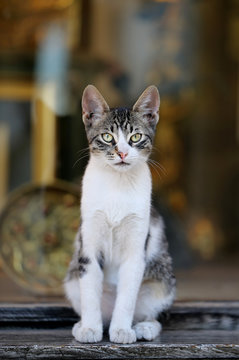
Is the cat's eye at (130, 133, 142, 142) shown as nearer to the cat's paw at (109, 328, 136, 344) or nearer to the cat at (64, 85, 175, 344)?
the cat at (64, 85, 175, 344)

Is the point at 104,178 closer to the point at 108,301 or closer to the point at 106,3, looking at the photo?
the point at 108,301

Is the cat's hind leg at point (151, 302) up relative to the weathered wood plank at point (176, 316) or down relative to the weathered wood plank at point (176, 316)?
up

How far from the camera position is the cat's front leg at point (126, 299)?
2.05 meters

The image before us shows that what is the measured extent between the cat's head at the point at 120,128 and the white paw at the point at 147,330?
0.56 meters

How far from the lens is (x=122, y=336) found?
2.04 metres

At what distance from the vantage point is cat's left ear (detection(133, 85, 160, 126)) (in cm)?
209

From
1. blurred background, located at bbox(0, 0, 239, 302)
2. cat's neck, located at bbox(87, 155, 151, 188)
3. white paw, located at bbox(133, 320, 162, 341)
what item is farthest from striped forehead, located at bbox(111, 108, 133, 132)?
blurred background, located at bbox(0, 0, 239, 302)

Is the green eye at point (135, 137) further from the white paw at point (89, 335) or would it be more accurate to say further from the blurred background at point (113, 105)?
the blurred background at point (113, 105)

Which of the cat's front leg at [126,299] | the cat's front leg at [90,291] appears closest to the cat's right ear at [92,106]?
the cat's front leg at [90,291]

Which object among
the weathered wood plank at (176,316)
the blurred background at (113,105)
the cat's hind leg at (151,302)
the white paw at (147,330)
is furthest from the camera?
the blurred background at (113,105)

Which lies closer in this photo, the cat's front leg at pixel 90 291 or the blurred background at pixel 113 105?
the cat's front leg at pixel 90 291

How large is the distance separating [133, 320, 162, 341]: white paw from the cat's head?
22.1 inches

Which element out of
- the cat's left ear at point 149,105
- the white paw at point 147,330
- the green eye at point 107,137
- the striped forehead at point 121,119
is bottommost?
the white paw at point 147,330

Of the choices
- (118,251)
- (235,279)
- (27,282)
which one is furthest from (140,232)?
(235,279)
